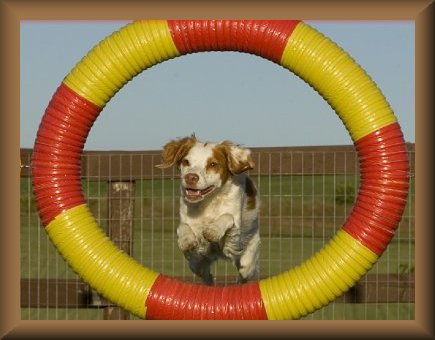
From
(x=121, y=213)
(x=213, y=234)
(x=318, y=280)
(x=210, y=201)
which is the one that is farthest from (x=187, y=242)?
(x=121, y=213)

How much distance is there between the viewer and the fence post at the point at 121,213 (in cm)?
753

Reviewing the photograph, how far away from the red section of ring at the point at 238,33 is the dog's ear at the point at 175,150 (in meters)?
0.76

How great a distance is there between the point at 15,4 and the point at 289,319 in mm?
2411

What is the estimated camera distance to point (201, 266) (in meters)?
6.06

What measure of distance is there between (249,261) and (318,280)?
951mm

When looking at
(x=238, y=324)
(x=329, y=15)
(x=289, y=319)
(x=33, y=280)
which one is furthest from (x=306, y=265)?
(x=33, y=280)

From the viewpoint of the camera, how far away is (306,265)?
5.41m

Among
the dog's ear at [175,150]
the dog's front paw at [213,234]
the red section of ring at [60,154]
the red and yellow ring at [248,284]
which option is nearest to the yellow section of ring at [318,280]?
the red and yellow ring at [248,284]

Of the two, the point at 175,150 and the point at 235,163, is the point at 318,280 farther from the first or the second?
the point at 175,150

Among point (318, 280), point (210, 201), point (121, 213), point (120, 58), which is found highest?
point (120, 58)

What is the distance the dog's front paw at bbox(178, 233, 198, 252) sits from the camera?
579 centimetres

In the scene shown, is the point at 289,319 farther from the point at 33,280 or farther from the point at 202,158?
the point at 33,280

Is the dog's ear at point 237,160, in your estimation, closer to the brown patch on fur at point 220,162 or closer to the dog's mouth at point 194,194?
Answer: the brown patch on fur at point 220,162

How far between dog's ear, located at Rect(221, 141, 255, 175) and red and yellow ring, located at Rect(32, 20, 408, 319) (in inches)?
28.9
